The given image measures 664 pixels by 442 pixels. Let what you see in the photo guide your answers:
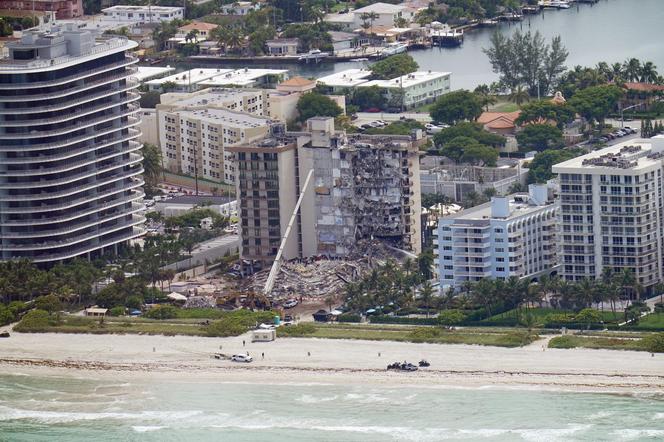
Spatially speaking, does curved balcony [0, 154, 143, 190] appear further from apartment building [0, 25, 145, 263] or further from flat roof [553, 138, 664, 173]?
flat roof [553, 138, 664, 173]

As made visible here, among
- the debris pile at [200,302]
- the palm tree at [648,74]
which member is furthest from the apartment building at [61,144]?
the palm tree at [648,74]

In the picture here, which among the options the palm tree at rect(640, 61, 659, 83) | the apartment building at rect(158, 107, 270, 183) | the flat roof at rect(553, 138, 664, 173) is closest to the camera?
the flat roof at rect(553, 138, 664, 173)

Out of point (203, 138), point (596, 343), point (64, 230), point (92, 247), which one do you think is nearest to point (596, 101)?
point (203, 138)

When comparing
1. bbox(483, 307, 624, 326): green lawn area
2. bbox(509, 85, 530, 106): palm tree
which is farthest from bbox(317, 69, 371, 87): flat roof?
bbox(483, 307, 624, 326): green lawn area

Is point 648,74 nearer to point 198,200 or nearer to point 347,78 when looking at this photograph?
point 347,78

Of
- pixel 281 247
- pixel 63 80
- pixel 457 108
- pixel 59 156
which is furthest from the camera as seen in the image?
pixel 457 108

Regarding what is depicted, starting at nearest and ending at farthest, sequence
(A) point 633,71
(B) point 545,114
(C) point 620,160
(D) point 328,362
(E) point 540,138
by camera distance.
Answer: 1. (D) point 328,362
2. (C) point 620,160
3. (E) point 540,138
4. (B) point 545,114
5. (A) point 633,71
